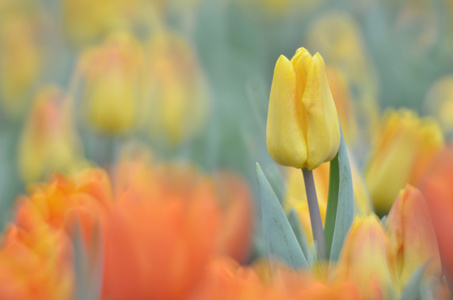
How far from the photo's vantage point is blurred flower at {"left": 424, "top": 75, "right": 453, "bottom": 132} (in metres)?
0.74

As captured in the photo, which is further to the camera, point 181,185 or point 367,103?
point 367,103

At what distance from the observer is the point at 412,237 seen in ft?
0.65

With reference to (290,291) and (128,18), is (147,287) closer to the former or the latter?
(290,291)

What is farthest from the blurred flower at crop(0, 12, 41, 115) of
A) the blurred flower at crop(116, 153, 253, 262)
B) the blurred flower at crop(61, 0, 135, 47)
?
the blurred flower at crop(116, 153, 253, 262)

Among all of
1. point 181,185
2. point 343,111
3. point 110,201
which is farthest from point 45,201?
point 343,111

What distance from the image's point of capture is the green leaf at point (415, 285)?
0.18m

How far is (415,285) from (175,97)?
0.52 meters

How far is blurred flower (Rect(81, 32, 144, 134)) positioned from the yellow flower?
0.38m

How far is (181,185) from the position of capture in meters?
0.35

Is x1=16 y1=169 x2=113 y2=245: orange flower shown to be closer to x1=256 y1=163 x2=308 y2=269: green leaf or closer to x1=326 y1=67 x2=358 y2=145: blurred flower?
x1=256 y1=163 x2=308 y2=269: green leaf

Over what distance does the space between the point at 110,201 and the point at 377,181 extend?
140 millimetres

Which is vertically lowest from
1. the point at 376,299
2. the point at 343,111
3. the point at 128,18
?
the point at 376,299

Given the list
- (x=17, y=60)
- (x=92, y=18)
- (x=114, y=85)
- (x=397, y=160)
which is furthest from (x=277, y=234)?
(x=92, y=18)

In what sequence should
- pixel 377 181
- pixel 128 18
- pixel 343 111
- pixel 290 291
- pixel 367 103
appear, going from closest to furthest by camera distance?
1. pixel 290 291
2. pixel 377 181
3. pixel 343 111
4. pixel 367 103
5. pixel 128 18
